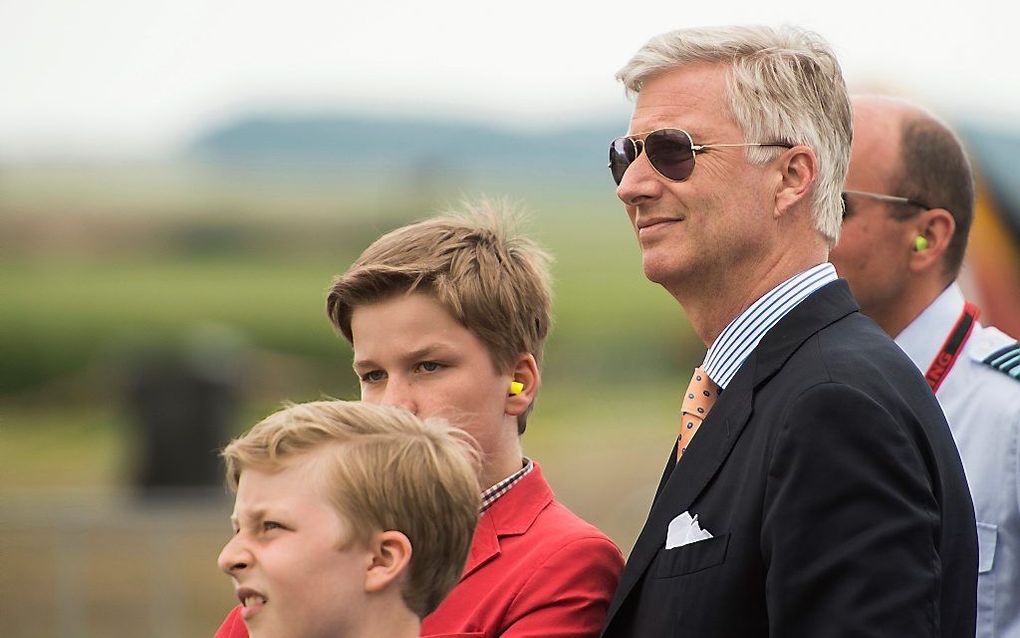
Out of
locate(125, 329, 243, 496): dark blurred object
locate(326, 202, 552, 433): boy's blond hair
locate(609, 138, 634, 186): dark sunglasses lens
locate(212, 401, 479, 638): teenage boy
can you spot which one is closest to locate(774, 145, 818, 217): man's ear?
locate(609, 138, 634, 186): dark sunglasses lens

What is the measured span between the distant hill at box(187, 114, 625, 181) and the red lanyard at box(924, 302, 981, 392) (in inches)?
1767

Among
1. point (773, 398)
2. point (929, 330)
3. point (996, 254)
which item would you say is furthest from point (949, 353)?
point (996, 254)

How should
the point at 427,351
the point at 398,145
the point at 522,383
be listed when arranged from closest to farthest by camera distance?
the point at 427,351
the point at 522,383
the point at 398,145

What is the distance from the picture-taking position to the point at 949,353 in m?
3.78

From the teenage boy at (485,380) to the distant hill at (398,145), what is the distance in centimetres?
4558

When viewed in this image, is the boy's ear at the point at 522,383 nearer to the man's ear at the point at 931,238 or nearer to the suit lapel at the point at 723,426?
the suit lapel at the point at 723,426

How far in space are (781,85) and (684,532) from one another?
958mm

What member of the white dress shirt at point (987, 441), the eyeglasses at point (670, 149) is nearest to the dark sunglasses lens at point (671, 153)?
the eyeglasses at point (670, 149)

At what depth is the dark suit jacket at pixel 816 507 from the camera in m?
2.15

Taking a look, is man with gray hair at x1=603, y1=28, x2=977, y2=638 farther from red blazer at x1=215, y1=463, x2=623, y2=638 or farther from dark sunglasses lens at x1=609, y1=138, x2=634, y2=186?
red blazer at x1=215, y1=463, x2=623, y2=638

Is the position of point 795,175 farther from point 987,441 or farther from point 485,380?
point 987,441

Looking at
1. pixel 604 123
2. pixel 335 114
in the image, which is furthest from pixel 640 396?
pixel 335 114

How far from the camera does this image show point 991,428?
3.50 meters

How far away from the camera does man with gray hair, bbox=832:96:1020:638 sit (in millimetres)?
3689
